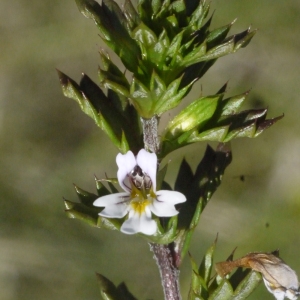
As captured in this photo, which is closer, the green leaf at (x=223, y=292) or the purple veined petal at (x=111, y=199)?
the purple veined petal at (x=111, y=199)

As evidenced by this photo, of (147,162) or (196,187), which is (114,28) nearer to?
(147,162)

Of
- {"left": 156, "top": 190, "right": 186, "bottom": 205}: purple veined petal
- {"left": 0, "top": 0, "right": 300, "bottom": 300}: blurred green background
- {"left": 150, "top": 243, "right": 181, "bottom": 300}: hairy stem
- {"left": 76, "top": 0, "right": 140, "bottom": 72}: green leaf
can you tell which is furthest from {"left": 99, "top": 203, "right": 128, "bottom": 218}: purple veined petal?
{"left": 0, "top": 0, "right": 300, "bottom": 300}: blurred green background

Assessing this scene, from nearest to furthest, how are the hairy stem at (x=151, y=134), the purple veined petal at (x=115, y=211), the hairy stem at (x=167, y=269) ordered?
the purple veined petal at (x=115, y=211) → the hairy stem at (x=151, y=134) → the hairy stem at (x=167, y=269)

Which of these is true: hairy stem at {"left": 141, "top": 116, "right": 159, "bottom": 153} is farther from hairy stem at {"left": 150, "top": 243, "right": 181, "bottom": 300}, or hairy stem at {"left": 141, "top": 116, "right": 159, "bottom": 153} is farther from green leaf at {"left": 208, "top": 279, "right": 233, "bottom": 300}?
green leaf at {"left": 208, "top": 279, "right": 233, "bottom": 300}

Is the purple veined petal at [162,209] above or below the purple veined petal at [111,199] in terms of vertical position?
below

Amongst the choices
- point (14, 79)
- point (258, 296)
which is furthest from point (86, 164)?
point (258, 296)

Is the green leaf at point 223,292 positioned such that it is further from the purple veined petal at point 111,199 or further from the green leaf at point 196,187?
the purple veined petal at point 111,199

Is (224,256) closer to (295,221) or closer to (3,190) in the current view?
(295,221)

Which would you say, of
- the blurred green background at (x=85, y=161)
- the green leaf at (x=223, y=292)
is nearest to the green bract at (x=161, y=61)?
the green leaf at (x=223, y=292)
